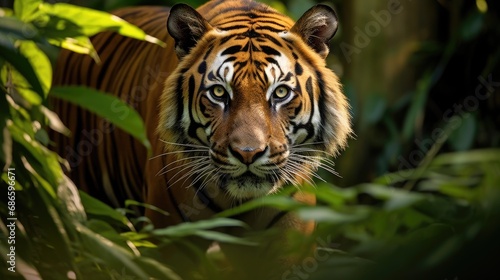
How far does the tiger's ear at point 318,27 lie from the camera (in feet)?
6.33

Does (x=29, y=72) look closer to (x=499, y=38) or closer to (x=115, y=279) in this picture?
(x=115, y=279)

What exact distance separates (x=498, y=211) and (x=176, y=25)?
1.59m

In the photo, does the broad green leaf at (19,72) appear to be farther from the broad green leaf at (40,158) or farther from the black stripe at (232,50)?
the black stripe at (232,50)

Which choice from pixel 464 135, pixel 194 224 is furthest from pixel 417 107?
pixel 194 224

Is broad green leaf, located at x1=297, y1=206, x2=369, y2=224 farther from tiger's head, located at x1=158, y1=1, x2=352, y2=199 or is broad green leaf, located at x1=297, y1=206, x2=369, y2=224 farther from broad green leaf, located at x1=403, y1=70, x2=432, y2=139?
broad green leaf, located at x1=403, y1=70, x2=432, y2=139

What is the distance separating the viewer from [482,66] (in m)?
4.04

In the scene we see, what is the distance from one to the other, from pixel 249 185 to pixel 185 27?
43cm

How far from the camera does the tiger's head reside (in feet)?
6.07

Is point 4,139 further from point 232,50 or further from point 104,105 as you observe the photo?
point 232,50

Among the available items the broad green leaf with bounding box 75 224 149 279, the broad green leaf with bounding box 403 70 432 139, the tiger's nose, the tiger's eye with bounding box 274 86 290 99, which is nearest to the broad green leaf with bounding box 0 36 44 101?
the broad green leaf with bounding box 75 224 149 279

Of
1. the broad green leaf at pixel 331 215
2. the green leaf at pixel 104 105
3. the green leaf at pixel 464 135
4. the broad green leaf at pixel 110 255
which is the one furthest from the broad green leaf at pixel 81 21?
the green leaf at pixel 464 135

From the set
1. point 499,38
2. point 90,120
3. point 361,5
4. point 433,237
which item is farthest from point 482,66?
point 433,237

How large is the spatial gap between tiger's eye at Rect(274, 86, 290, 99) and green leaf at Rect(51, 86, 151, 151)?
0.39 meters

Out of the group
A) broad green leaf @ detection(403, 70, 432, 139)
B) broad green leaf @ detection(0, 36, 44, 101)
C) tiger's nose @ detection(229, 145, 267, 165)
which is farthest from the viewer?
broad green leaf @ detection(403, 70, 432, 139)
